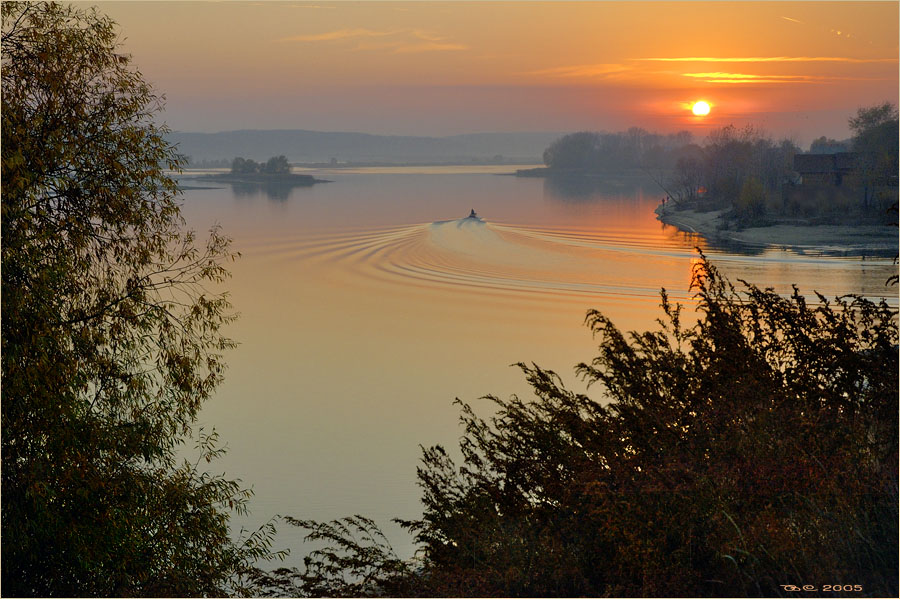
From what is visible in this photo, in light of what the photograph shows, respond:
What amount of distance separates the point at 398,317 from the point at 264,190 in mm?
47234

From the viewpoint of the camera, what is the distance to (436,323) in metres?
20.9

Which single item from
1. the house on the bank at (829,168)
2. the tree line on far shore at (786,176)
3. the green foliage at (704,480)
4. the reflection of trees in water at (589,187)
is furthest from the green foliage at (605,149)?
the green foliage at (704,480)

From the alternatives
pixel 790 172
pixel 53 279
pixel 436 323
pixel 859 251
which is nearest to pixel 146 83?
pixel 53 279

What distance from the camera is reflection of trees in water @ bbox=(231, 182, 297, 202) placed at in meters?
61.4

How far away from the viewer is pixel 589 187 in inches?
3110

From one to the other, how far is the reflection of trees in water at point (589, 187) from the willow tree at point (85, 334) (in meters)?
54.3

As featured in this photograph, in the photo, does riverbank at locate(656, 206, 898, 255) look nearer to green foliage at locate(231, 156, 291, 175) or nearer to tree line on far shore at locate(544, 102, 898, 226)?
tree line on far shore at locate(544, 102, 898, 226)

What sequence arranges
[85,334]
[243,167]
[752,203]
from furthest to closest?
1. [243,167]
2. [752,203]
3. [85,334]

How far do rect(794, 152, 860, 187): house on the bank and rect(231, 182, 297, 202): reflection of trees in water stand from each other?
98.5 feet

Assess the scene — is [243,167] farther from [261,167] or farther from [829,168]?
[829,168]

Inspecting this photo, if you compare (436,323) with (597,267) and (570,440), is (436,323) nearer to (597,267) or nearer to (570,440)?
(597,267)

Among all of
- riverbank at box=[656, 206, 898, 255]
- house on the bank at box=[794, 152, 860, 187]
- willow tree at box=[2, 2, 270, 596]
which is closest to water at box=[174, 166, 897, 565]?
riverbank at box=[656, 206, 898, 255]

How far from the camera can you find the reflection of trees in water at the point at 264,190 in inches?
2418

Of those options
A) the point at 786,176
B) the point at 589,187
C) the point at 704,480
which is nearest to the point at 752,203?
the point at 786,176
